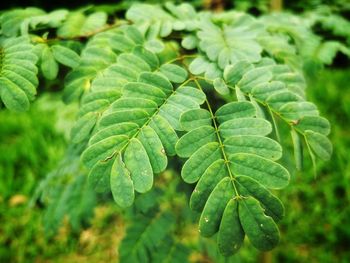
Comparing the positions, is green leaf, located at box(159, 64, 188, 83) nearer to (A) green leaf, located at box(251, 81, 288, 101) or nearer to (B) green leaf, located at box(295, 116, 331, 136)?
(A) green leaf, located at box(251, 81, 288, 101)

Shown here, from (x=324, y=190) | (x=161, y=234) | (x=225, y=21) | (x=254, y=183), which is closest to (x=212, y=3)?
(x=225, y=21)

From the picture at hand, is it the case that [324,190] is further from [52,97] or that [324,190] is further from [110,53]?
[52,97]

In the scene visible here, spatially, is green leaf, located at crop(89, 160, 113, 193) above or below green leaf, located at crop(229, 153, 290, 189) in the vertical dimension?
below

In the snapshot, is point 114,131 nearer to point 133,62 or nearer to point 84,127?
point 84,127

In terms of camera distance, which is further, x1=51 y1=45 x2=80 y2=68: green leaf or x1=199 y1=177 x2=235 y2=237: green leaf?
x1=51 y1=45 x2=80 y2=68: green leaf

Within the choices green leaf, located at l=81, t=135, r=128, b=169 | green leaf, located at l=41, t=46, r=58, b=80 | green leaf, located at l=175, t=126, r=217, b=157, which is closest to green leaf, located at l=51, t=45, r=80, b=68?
green leaf, located at l=41, t=46, r=58, b=80

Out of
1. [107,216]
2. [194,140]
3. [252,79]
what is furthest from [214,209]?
[107,216]

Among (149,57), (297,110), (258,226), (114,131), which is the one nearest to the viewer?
(258,226)
